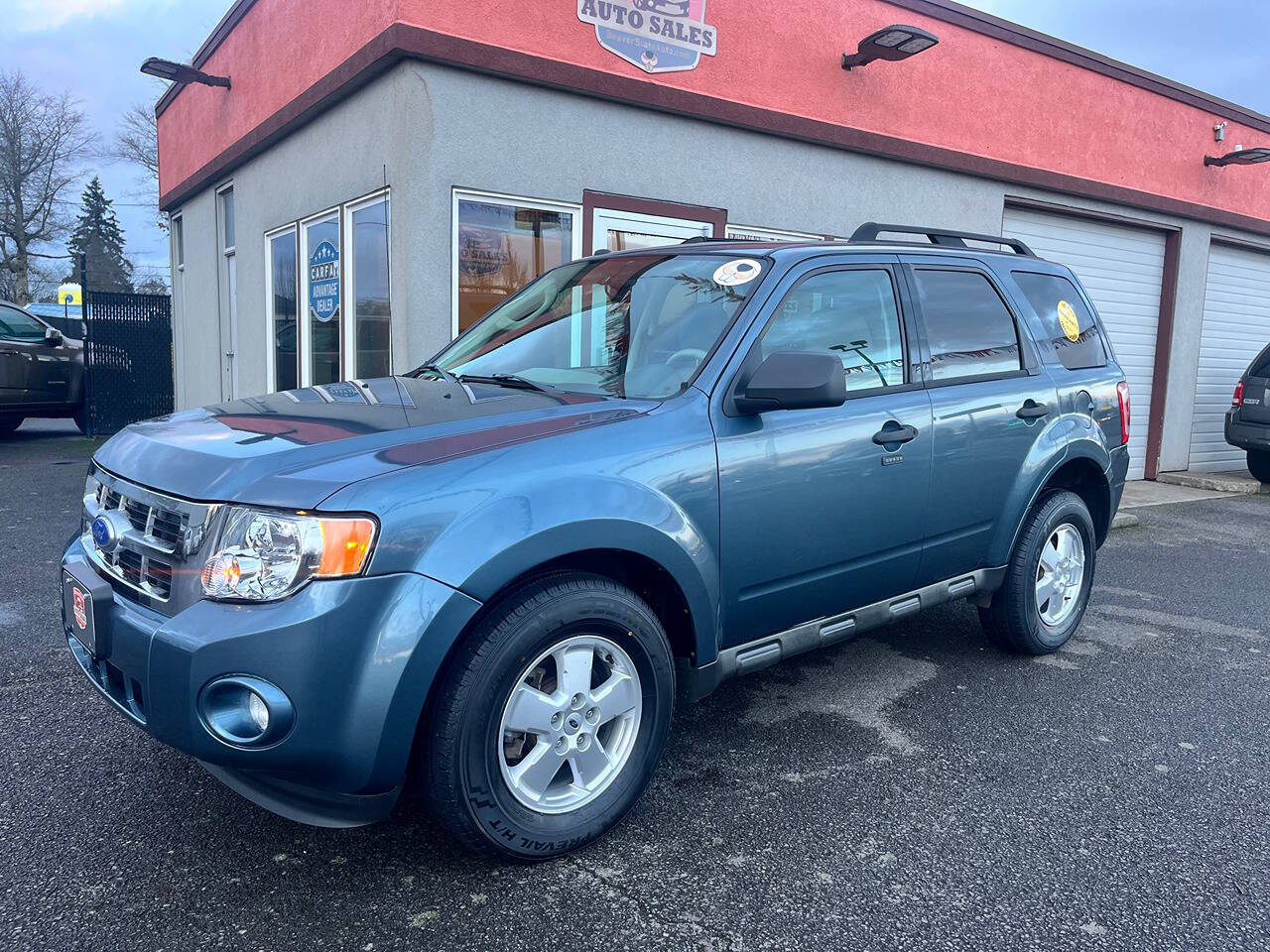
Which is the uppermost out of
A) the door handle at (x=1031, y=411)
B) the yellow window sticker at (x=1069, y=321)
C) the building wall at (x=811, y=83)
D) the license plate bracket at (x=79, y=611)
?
the building wall at (x=811, y=83)

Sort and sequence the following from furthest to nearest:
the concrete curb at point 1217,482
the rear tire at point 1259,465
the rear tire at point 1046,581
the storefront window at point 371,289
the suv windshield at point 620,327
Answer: the rear tire at point 1259,465
the concrete curb at point 1217,482
the storefront window at point 371,289
the rear tire at point 1046,581
the suv windshield at point 620,327

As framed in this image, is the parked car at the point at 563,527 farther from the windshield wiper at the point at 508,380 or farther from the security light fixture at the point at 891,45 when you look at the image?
the security light fixture at the point at 891,45

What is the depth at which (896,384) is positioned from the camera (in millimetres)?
3617

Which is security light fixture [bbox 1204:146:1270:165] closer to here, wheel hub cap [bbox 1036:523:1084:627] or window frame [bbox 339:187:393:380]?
wheel hub cap [bbox 1036:523:1084:627]

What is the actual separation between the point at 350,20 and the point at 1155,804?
23.8 feet

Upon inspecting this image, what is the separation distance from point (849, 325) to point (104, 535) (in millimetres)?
2579

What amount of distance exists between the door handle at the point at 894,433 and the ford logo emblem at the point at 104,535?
2463 millimetres

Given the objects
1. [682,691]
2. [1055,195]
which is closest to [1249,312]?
[1055,195]

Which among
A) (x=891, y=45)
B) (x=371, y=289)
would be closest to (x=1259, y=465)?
(x=891, y=45)

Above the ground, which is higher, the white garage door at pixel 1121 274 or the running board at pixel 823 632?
the white garage door at pixel 1121 274

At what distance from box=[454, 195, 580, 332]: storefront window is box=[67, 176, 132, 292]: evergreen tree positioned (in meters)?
64.1

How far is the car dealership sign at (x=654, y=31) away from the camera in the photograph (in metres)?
7.17

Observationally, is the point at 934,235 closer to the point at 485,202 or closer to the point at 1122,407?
the point at 1122,407

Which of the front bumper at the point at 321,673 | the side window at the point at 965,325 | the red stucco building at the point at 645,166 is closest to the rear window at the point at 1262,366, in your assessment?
the red stucco building at the point at 645,166
